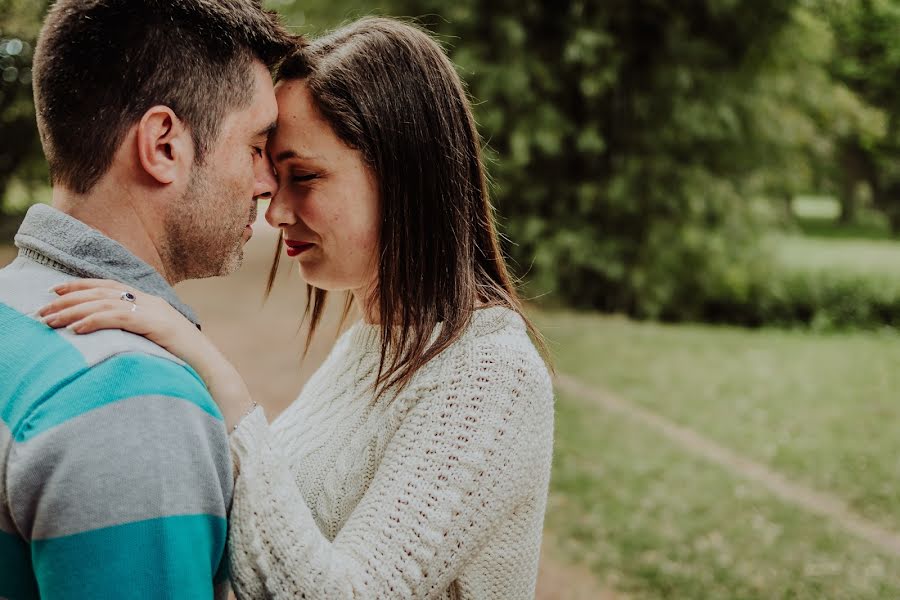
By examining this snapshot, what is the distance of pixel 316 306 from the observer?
2727 mm

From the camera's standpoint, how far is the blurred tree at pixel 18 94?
552 inches

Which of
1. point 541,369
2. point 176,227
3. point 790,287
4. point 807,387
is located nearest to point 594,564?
point 541,369

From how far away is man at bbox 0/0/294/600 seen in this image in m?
1.20

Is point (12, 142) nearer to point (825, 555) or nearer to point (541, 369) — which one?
point (825, 555)

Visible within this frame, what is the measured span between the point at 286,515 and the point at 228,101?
2.77 ft

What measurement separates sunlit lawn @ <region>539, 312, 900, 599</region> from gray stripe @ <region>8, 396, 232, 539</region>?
4797mm

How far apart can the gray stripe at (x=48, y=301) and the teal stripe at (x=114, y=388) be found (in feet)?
0.08

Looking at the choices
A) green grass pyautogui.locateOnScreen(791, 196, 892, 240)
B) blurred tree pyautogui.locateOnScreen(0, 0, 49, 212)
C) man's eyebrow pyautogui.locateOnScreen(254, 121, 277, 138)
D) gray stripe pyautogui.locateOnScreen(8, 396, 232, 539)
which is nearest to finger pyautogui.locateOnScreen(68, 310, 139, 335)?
gray stripe pyautogui.locateOnScreen(8, 396, 232, 539)

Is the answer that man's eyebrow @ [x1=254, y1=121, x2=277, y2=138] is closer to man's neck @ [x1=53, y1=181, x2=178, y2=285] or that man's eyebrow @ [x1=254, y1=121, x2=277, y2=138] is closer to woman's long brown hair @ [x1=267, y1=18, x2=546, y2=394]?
woman's long brown hair @ [x1=267, y1=18, x2=546, y2=394]

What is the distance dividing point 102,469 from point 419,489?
2.27ft

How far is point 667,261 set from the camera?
15.5 meters

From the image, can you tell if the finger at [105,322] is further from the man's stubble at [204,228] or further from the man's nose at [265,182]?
the man's nose at [265,182]

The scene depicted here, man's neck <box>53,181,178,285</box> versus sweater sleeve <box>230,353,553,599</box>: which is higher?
man's neck <box>53,181,178,285</box>

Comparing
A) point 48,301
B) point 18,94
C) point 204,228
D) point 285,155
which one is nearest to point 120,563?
point 48,301
